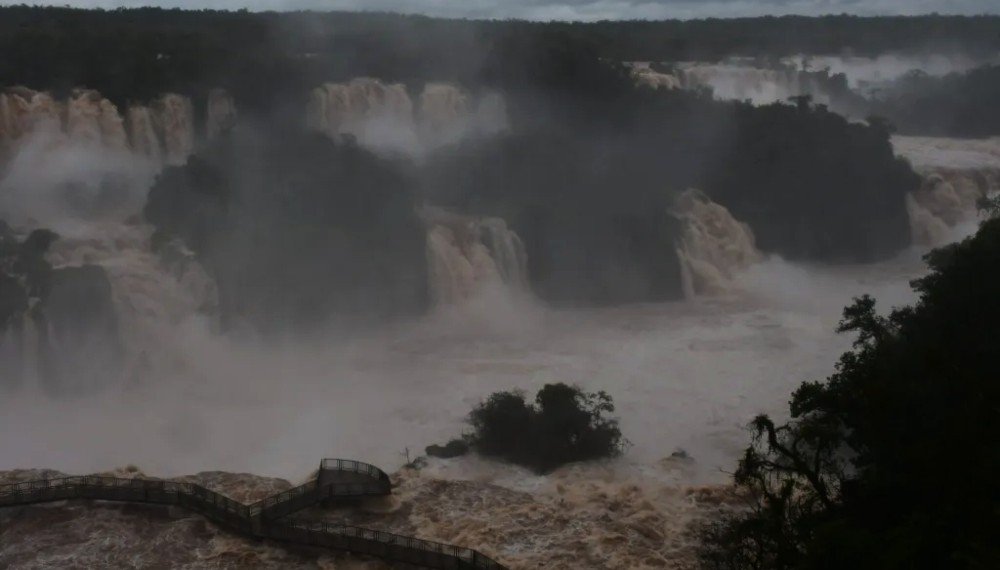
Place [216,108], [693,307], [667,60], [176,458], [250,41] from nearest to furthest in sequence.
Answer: [176,458] → [693,307] → [216,108] → [250,41] → [667,60]

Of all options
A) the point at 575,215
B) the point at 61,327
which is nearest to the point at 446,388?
the point at 61,327

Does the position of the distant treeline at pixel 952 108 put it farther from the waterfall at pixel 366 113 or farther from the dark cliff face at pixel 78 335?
the dark cliff face at pixel 78 335

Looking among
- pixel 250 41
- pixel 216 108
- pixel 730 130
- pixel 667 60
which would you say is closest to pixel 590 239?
pixel 730 130

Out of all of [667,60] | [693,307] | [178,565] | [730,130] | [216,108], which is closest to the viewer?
[178,565]

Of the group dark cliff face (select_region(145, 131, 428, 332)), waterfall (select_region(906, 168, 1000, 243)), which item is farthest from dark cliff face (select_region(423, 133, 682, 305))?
waterfall (select_region(906, 168, 1000, 243))

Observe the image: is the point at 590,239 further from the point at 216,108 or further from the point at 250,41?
the point at 250,41

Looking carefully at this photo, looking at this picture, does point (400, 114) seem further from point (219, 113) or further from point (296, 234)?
point (296, 234)

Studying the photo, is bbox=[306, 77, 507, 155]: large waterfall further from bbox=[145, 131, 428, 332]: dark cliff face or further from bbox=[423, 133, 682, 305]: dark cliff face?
bbox=[145, 131, 428, 332]: dark cliff face
